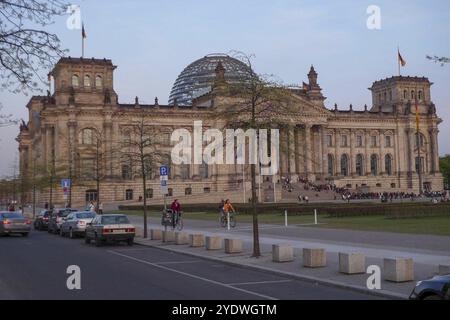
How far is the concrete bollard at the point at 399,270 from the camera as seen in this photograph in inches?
589

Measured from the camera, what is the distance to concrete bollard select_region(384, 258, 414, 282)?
49.1 feet

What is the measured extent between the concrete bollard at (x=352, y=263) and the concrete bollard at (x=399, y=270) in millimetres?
1448

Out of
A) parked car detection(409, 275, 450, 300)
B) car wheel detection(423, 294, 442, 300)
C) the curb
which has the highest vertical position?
parked car detection(409, 275, 450, 300)

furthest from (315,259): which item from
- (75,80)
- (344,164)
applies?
(344,164)

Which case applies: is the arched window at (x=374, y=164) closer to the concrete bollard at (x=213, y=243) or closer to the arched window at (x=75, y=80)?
the arched window at (x=75, y=80)

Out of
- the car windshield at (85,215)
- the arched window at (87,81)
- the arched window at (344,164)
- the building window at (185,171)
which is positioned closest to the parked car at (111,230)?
the car windshield at (85,215)

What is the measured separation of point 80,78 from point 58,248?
79093 mm

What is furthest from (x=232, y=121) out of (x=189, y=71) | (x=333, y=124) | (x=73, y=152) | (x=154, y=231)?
(x=189, y=71)

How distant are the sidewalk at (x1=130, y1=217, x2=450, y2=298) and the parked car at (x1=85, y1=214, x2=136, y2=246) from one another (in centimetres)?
124

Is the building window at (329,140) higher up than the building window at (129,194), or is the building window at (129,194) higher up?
the building window at (329,140)

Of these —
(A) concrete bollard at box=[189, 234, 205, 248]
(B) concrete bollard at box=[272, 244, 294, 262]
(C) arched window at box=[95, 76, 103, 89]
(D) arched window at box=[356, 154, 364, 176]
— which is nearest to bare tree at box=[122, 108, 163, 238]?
(A) concrete bollard at box=[189, 234, 205, 248]

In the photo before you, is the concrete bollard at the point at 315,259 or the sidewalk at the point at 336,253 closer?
the sidewalk at the point at 336,253

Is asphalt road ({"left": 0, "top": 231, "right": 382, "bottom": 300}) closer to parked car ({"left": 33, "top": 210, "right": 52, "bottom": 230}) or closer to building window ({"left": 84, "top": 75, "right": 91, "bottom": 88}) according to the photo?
parked car ({"left": 33, "top": 210, "right": 52, "bottom": 230})
